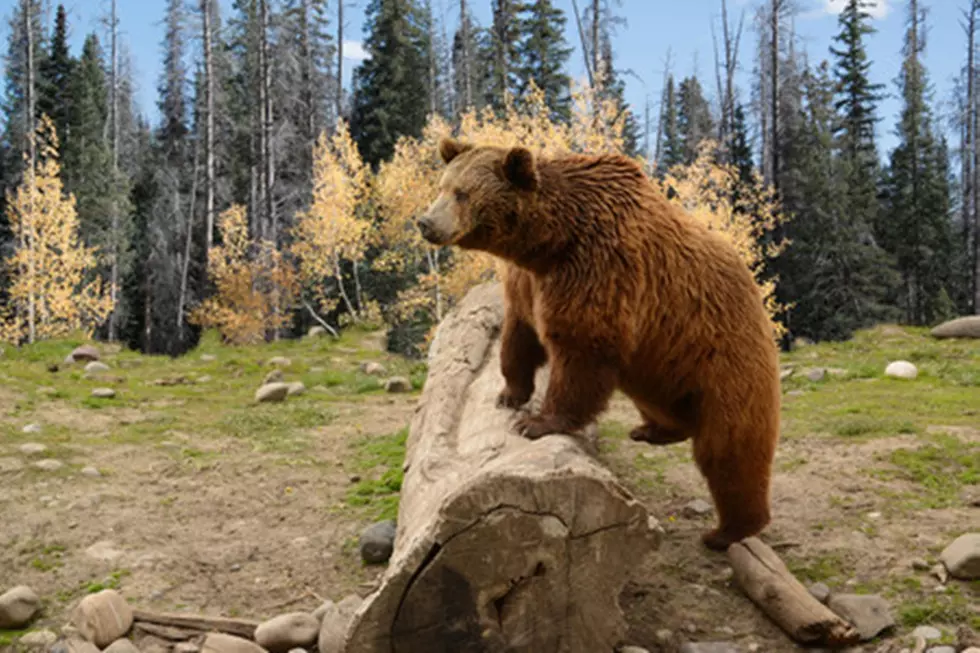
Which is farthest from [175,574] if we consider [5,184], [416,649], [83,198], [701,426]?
[5,184]

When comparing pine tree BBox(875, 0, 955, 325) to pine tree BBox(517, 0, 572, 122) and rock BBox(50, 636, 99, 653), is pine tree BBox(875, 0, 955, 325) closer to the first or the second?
pine tree BBox(517, 0, 572, 122)

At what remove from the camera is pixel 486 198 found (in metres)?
3.46

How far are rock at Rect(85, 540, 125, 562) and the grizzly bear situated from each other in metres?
2.65

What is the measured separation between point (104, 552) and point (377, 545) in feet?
5.39

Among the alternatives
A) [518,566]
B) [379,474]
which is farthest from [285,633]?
[379,474]

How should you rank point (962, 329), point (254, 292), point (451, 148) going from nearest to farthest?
1. point (451, 148)
2. point (962, 329)
3. point (254, 292)

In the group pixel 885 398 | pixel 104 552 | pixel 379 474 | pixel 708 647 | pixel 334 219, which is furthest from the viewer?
pixel 334 219

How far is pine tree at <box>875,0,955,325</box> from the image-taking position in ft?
103

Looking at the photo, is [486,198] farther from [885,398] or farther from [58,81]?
[58,81]

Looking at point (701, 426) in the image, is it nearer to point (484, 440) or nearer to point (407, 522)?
point (484, 440)

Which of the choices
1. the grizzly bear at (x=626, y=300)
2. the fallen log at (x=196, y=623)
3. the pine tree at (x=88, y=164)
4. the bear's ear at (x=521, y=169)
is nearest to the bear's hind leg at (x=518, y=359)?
the grizzly bear at (x=626, y=300)

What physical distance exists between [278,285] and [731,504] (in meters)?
21.2

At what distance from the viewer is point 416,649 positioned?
8.46ft

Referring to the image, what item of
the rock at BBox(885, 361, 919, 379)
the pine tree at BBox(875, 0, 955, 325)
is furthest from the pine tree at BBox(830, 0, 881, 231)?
the rock at BBox(885, 361, 919, 379)
